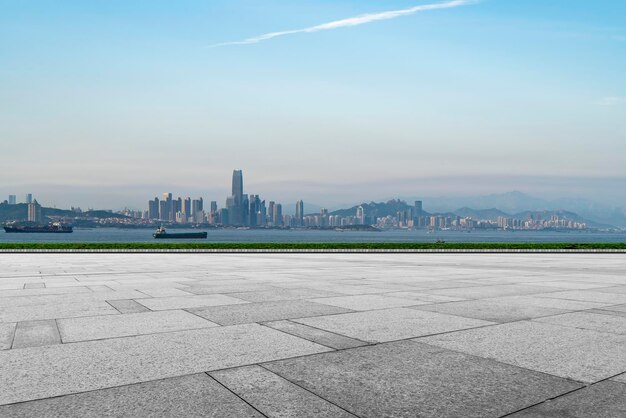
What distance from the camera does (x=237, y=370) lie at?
6211 mm

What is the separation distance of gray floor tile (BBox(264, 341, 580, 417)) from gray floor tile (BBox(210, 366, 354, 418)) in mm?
137

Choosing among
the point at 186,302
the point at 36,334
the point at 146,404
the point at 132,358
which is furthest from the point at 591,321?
the point at 36,334

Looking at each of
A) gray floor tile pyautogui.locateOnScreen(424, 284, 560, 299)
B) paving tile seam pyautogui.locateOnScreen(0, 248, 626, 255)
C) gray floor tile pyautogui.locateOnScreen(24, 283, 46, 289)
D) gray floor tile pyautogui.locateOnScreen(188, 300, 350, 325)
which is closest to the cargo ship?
paving tile seam pyautogui.locateOnScreen(0, 248, 626, 255)

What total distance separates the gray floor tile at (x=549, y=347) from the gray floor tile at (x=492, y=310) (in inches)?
33.3

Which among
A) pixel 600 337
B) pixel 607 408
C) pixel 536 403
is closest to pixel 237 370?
pixel 536 403

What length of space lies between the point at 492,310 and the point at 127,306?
760 cm

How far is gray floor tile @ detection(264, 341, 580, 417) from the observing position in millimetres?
5090

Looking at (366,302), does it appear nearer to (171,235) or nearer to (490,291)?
(490,291)

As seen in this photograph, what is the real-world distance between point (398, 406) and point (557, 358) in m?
2.97

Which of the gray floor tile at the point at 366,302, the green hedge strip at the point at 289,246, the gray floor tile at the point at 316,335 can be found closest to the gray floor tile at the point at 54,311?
the gray floor tile at the point at 316,335

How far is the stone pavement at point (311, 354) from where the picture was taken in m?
5.15

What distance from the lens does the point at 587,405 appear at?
5.16 meters

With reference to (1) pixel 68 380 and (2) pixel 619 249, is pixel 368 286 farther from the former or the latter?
(2) pixel 619 249

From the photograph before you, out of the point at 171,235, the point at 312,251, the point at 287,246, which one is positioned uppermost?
the point at 287,246
